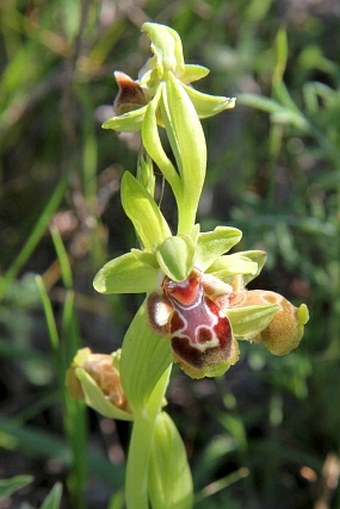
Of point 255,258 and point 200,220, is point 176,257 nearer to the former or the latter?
point 255,258

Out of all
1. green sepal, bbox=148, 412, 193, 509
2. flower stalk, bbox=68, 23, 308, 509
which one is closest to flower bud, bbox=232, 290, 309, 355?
flower stalk, bbox=68, 23, 308, 509

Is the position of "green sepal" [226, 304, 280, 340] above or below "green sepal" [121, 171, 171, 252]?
below

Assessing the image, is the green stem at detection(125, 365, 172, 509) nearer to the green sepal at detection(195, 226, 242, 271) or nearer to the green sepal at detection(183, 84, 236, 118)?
the green sepal at detection(195, 226, 242, 271)

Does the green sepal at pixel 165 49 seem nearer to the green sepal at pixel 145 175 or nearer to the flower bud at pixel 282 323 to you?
the green sepal at pixel 145 175

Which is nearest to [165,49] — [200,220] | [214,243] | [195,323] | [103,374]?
[214,243]

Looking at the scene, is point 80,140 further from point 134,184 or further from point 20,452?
point 134,184

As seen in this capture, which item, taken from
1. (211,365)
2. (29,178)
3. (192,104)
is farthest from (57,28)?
(211,365)

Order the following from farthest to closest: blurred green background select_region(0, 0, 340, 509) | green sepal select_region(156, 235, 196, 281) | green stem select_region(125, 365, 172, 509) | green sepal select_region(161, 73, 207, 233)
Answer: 1. blurred green background select_region(0, 0, 340, 509)
2. green stem select_region(125, 365, 172, 509)
3. green sepal select_region(161, 73, 207, 233)
4. green sepal select_region(156, 235, 196, 281)

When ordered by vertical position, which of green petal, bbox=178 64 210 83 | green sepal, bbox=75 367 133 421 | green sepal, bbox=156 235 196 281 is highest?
green petal, bbox=178 64 210 83
